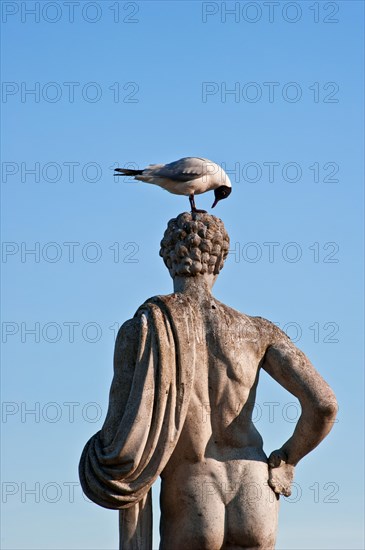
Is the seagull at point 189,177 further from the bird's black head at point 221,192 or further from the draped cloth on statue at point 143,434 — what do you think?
the draped cloth on statue at point 143,434

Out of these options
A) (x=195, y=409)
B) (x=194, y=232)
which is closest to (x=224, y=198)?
(x=194, y=232)

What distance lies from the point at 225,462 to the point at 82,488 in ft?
4.02

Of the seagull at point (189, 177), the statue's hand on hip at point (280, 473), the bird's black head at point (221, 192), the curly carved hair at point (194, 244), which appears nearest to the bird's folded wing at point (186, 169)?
the seagull at point (189, 177)

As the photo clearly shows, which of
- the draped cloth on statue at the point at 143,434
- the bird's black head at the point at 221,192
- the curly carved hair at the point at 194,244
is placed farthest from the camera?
the bird's black head at the point at 221,192

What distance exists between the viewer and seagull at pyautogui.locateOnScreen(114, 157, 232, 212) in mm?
14273

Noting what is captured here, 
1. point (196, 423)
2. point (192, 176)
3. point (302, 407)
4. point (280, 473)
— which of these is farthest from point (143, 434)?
point (192, 176)

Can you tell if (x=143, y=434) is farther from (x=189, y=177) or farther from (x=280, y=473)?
(x=189, y=177)

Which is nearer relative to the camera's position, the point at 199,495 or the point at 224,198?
the point at 199,495

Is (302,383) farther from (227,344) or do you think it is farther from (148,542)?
(148,542)

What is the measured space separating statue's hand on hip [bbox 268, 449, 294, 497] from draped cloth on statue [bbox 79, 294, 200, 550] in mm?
927

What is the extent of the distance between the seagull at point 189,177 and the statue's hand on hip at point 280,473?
2524 mm

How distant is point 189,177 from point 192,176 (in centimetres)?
6

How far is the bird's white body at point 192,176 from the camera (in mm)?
14258

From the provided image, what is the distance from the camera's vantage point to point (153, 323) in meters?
12.5
